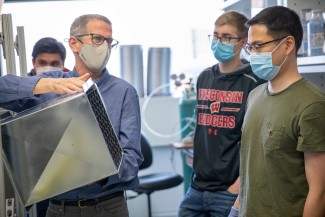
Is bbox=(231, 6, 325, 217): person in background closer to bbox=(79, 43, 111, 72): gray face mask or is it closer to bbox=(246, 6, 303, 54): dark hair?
bbox=(246, 6, 303, 54): dark hair

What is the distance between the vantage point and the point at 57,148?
1.18 metres

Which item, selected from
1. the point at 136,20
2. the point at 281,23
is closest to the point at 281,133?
the point at 281,23

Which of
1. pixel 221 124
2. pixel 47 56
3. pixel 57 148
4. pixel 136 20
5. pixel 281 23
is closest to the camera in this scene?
pixel 57 148

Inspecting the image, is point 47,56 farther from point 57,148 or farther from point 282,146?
point 282,146

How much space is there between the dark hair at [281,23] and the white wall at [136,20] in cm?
238

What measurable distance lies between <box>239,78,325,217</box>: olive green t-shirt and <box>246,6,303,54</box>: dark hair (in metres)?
0.18

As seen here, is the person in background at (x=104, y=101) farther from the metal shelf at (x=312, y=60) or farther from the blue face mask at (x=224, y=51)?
the metal shelf at (x=312, y=60)

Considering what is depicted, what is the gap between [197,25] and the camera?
13.5 feet

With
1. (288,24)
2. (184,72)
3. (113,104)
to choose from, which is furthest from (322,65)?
(184,72)

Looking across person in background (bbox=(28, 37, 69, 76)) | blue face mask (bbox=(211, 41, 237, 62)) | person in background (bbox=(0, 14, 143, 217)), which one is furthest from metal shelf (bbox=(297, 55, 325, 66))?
person in background (bbox=(28, 37, 69, 76))

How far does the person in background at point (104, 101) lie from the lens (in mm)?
1473

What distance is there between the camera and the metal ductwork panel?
3.84 ft

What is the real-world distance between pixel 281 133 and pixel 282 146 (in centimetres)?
4

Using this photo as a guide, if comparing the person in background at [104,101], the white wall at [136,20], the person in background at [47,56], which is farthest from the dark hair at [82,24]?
the white wall at [136,20]
